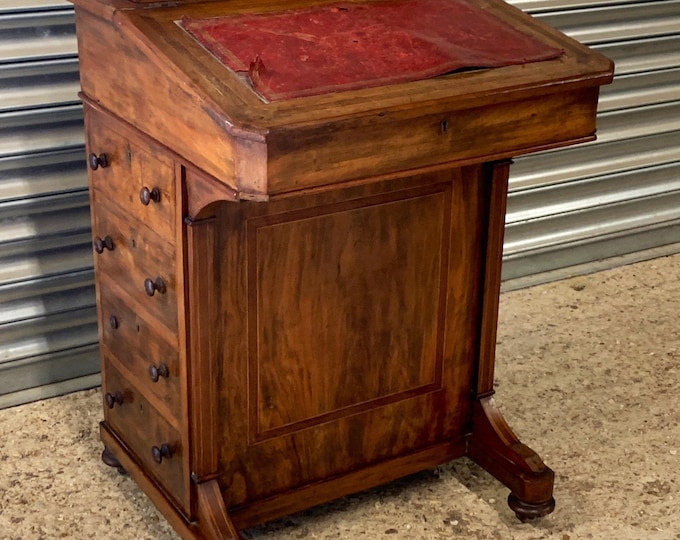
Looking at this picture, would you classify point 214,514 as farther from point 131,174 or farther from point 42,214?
point 42,214

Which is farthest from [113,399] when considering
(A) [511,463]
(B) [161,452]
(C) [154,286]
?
(A) [511,463]

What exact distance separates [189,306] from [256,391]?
286 millimetres

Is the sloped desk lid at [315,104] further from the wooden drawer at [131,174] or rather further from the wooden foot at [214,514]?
the wooden foot at [214,514]

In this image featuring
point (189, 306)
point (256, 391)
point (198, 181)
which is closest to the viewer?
point (198, 181)

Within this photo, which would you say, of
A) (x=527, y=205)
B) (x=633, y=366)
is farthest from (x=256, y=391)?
(x=527, y=205)

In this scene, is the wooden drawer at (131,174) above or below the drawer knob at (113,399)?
above

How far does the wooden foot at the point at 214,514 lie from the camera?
2.44 meters

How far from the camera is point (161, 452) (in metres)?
2.56

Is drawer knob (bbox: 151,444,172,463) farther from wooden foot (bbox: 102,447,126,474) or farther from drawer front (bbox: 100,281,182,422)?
wooden foot (bbox: 102,447,126,474)

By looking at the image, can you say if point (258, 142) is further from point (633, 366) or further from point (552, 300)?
point (552, 300)

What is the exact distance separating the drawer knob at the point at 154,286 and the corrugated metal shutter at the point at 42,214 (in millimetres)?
827

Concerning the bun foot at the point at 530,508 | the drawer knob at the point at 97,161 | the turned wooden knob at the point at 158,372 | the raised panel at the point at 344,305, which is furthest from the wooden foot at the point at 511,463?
the drawer knob at the point at 97,161

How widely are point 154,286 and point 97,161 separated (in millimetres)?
352

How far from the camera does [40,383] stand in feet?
10.9
